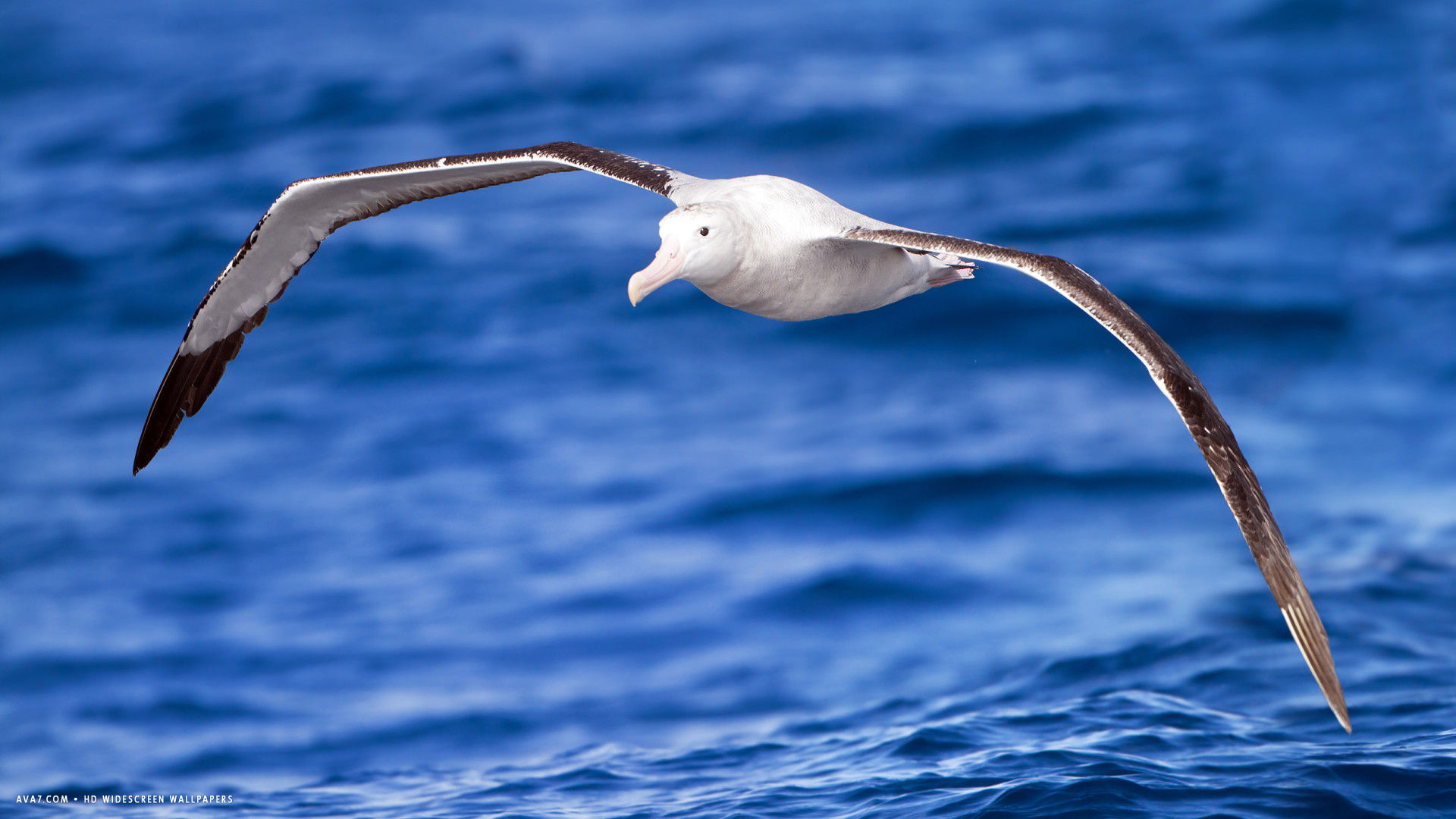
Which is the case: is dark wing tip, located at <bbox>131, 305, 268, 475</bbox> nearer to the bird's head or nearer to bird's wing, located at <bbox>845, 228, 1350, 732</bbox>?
the bird's head

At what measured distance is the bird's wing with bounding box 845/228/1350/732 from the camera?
7184 mm

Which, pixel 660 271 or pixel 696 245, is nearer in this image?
pixel 660 271

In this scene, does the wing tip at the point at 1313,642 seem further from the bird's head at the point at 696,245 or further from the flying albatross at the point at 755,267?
the bird's head at the point at 696,245

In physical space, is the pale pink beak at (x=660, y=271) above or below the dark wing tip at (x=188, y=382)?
below

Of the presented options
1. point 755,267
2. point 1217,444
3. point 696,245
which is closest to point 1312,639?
point 1217,444

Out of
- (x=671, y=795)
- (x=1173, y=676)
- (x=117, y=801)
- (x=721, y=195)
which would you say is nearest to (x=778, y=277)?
(x=721, y=195)

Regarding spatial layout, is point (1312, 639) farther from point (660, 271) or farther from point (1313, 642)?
point (660, 271)

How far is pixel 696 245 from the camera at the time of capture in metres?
7.99

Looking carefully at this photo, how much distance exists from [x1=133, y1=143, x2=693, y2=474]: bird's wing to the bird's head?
206cm

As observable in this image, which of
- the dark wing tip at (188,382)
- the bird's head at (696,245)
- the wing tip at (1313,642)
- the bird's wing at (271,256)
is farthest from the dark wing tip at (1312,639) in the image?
the dark wing tip at (188,382)

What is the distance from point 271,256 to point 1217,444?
7548 mm

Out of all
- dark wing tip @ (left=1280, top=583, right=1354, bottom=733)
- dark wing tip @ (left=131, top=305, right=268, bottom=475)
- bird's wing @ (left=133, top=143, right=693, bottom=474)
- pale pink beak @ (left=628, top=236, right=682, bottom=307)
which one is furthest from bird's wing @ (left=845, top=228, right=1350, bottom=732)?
dark wing tip @ (left=131, top=305, right=268, bottom=475)

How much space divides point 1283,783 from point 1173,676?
357cm

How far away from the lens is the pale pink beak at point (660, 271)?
24.9 feet
